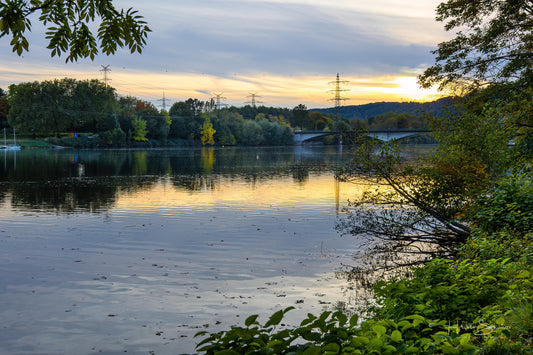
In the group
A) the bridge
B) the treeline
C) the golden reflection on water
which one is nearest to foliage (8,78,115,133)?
the treeline

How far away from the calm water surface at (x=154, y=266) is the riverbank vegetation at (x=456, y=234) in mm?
1222

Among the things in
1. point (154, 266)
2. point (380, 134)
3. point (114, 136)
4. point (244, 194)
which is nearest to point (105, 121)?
point (114, 136)

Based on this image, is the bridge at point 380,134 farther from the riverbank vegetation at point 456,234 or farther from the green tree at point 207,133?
the riverbank vegetation at point 456,234

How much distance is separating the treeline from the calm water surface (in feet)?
329

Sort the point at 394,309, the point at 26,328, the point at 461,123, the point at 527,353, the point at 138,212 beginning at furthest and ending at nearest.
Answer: the point at 138,212, the point at 461,123, the point at 26,328, the point at 394,309, the point at 527,353

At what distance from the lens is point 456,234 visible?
55.6 ft

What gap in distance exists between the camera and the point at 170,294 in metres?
12.3

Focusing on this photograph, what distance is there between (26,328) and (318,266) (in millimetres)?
8717

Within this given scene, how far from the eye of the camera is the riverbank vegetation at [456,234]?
15.6 ft

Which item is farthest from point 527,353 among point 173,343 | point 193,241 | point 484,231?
Result: point 193,241

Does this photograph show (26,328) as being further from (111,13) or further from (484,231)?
(484,231)

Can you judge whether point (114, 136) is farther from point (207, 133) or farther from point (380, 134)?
point (380, 134)

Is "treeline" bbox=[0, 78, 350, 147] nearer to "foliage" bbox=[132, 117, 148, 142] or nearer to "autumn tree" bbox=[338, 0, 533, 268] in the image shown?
"foliage" bbox=[132, 117, 148, 142]

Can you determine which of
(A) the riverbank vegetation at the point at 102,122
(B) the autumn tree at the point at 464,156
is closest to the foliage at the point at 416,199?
(B) the autumn tree at the point at 464,156
